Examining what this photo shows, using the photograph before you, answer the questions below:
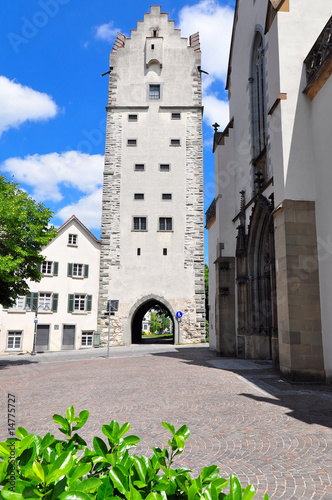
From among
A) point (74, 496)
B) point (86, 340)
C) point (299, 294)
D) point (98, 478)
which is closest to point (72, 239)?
point (86, 340)

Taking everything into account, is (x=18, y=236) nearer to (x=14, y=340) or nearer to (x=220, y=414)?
(x=220, y=414)

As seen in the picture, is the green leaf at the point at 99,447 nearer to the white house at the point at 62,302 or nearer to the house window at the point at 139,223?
the white house at the point at 62,302

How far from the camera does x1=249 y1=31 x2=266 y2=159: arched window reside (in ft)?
49.7

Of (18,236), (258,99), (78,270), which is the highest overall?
(258,99)

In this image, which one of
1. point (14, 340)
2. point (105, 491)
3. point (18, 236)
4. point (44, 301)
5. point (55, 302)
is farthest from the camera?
point (55, 302)

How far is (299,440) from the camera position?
4773 millimetres

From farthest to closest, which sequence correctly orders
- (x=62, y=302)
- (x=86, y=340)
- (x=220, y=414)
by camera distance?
(x=86, y=340), (x=62, y=302), (x=220, y=414)

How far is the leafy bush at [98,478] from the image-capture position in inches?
45.7

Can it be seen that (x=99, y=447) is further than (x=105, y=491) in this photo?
Yes

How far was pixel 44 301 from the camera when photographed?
26953 millimetres

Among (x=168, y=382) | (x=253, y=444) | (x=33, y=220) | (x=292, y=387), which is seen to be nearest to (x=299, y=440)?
(x=253, y=444)

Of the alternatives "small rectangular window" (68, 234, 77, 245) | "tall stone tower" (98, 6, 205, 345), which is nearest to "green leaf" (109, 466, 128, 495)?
"tall stone tower" (98, 6, 205, 345)

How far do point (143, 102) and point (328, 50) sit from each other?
77.7 ft

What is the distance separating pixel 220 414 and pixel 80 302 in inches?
900
